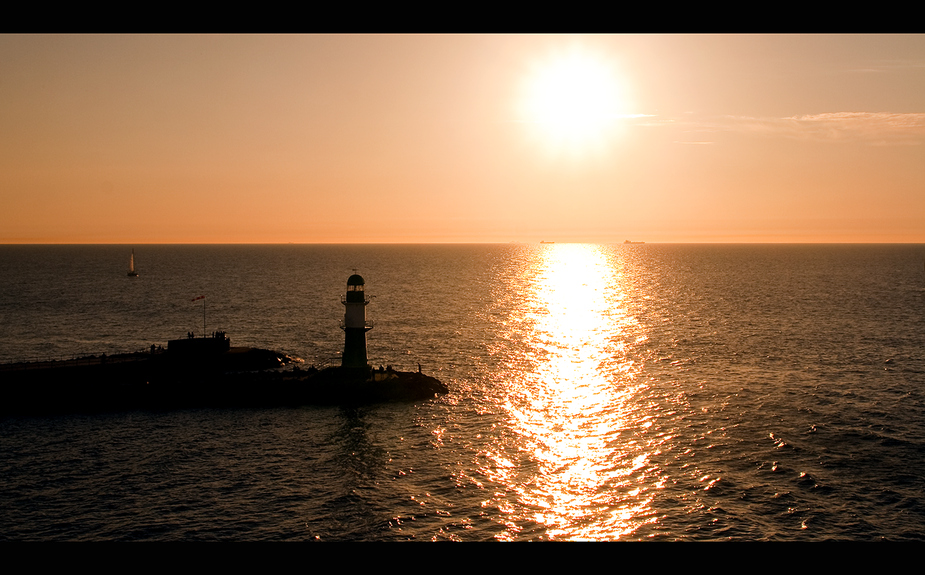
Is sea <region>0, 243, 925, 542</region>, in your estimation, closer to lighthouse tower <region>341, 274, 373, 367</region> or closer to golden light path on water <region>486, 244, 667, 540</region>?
golden light path on water <region>486, 244, 667, 540</region>

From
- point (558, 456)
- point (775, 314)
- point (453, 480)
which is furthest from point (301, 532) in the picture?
point (775, 314)

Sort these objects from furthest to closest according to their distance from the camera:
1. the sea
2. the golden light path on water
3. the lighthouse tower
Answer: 1. the lighthouse tower
2. the golden light path on water
3. the sea

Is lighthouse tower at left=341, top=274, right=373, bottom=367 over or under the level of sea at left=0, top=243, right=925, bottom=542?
over

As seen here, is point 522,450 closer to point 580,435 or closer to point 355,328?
point 580,435

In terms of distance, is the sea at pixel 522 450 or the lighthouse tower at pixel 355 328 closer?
the sea at pixel 522 450

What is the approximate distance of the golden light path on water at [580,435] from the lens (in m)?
32.1

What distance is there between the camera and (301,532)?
29.7 meters

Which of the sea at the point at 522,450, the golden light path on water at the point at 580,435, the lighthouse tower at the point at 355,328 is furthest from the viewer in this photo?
the lighthouse tower at the point at 355,328

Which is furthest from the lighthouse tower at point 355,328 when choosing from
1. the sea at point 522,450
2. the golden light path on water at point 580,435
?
the golden light path on water at point 580,435

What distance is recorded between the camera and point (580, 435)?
44.8m

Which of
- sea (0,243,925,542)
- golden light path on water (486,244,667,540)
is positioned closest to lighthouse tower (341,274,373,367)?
sea (0,243,925,542)

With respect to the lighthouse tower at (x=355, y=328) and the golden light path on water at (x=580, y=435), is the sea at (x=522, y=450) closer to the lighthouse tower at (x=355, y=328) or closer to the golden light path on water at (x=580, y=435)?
the golden light path on water at (x=580, y=435)

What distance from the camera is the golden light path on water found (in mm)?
32062
